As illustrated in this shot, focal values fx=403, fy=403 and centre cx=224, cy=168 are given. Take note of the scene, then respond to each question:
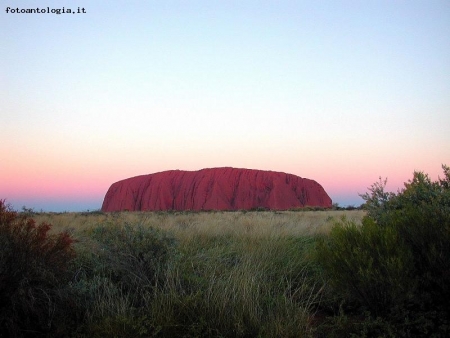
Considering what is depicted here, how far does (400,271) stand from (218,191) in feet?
244

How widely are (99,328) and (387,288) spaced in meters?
3.29

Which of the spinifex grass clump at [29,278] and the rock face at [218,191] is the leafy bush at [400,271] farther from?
the rock face at [218,191]

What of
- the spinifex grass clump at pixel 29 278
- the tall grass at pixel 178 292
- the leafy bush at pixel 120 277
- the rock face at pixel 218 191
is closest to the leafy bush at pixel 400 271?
the tall grass at pixel 178 292

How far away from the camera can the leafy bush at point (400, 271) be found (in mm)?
4676

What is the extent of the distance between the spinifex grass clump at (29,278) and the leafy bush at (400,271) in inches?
136

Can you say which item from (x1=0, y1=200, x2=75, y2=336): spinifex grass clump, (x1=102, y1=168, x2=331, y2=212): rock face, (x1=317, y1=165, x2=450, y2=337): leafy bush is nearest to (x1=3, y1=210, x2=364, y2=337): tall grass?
(x1=0, y1=200, x2=75, y2=336): spinifex grass clump

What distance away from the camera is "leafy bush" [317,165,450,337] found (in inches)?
184

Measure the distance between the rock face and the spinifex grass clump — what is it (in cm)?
7038

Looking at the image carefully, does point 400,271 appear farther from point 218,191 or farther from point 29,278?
point 218,191

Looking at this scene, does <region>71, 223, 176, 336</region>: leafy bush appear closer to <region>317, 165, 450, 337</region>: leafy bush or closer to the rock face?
<region>317, 165, 450, 337</region>: leafy bush

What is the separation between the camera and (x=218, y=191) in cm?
7900

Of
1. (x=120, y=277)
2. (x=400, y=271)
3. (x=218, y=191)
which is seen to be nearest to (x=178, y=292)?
(x=120, y=277)

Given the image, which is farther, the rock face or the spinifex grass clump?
the rock face

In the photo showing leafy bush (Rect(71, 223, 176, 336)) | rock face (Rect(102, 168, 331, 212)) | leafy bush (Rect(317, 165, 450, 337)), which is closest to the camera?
leafy bush (Rect(71, 223, 176, 336))
